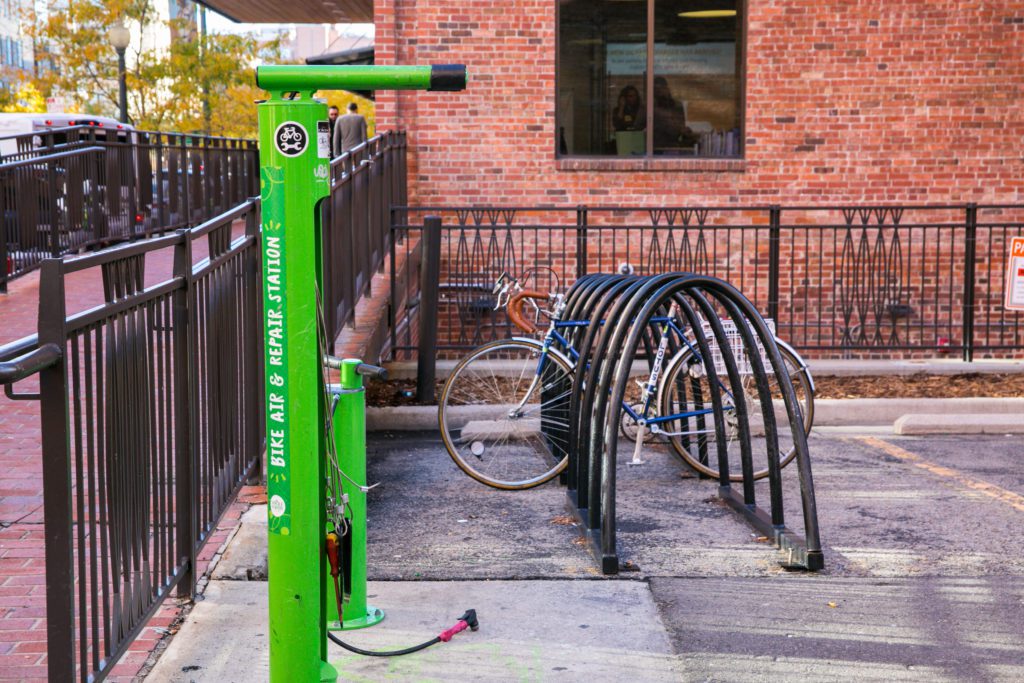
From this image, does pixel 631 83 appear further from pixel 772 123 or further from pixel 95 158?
pixel 95 158

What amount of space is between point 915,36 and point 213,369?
33.9ft

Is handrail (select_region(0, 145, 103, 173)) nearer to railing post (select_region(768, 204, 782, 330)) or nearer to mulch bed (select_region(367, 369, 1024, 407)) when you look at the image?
mulch bed (select_region(367, 369, 1024, 407))

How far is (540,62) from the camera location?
13188 mm

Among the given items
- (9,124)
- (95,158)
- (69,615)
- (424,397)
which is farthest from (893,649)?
(9,124)

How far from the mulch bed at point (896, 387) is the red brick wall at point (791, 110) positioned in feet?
11.9

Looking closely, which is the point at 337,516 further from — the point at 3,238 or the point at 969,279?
the point at 3,238

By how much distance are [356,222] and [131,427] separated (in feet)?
17.4

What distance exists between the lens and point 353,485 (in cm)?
450

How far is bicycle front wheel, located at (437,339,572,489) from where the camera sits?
278 inches

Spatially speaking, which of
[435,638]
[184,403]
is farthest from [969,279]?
[184,403]

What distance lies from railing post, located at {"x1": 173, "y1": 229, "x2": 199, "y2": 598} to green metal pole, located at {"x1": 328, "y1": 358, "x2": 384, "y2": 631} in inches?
21.5

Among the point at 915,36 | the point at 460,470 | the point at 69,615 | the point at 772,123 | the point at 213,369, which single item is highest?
the point at 915,36

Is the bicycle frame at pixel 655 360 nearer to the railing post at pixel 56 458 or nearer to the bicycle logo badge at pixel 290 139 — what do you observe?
the bicycle logo badge at pixel 290 139

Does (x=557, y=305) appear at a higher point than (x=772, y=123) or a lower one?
lower
